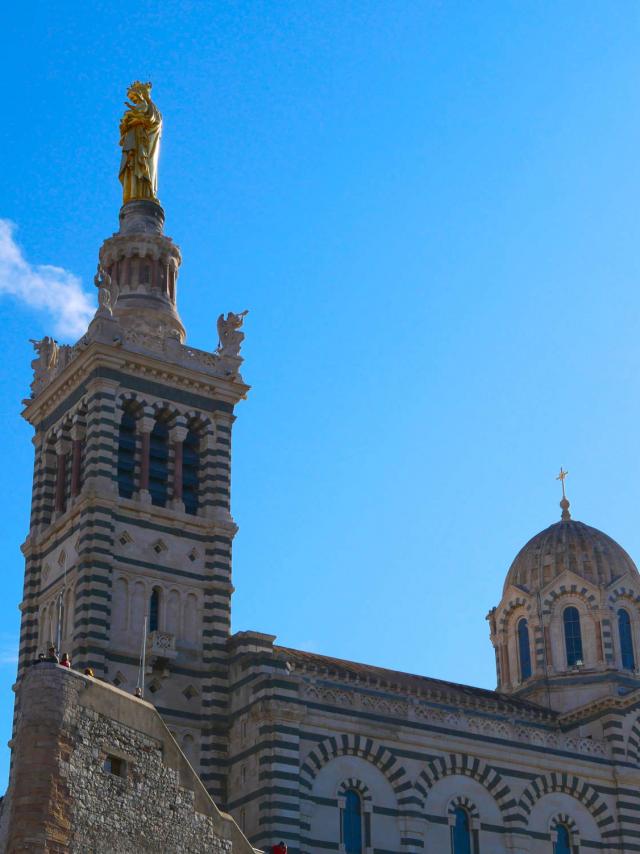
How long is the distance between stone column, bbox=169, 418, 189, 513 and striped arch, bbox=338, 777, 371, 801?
1071 centimetres

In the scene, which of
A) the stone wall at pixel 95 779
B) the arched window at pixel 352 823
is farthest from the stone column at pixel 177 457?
the stone wall at pixel 95 779

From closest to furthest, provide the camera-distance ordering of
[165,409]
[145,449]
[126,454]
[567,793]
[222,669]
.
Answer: [222,669] → [567,793] → [145,449] → [126,454] → [165,409]

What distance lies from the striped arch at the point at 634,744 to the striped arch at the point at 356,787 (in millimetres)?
10915

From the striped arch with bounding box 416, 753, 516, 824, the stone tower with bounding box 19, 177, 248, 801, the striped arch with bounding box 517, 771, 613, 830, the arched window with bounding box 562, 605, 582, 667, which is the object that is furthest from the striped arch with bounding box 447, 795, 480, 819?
the arched window with bounding box 562, 605, 582, 667

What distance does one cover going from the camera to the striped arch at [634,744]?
52.6 metres

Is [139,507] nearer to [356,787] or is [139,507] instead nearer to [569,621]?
[356,787]

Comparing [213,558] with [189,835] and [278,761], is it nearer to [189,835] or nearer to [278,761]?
[278,761]

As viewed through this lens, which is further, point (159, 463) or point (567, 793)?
point (159, 463)

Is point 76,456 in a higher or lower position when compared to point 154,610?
higher

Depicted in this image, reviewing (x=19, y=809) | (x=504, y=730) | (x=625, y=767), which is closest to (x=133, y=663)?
(x=504, y=730)

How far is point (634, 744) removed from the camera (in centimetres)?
5325

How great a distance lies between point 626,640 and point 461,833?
48.0 ft

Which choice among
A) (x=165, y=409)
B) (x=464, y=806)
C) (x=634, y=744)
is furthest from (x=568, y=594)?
(x=165, y=409)

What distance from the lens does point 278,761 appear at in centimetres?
4444
